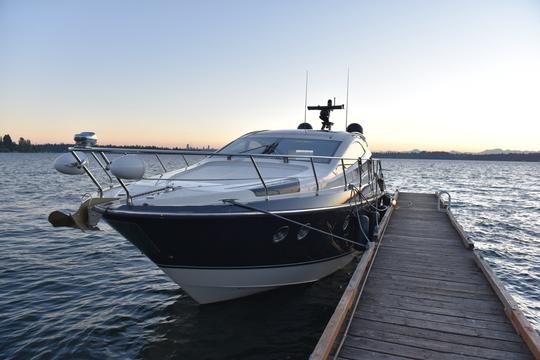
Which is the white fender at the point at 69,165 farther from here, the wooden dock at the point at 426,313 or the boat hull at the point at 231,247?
the wooden dock at the point at 426,313

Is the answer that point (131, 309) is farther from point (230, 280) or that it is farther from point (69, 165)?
point (69, 165)

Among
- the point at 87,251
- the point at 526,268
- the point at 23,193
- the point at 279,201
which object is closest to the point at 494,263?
the point at 526,268

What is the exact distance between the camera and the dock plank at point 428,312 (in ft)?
12.5

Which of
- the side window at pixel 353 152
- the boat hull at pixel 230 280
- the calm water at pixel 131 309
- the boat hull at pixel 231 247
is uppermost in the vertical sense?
the side window at pixel 353 152

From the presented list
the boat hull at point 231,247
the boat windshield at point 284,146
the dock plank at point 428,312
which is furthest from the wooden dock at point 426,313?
the boat windshield at point 284,146

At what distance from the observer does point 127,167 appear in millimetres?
4371

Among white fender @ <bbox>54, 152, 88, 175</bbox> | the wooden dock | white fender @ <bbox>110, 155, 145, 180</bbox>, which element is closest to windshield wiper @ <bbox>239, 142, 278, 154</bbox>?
the wooden dock

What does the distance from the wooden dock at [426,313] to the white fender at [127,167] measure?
2.71 metres

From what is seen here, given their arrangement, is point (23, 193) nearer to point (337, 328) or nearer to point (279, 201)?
point (279, 201)

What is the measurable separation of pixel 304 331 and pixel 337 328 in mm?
2284

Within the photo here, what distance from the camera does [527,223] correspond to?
55.3ft

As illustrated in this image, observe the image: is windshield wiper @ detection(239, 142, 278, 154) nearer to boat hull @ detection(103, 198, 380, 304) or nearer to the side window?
the side window

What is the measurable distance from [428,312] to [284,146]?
4160 mm

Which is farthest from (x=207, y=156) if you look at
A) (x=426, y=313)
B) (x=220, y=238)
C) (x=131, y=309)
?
(x=426, y=313)
